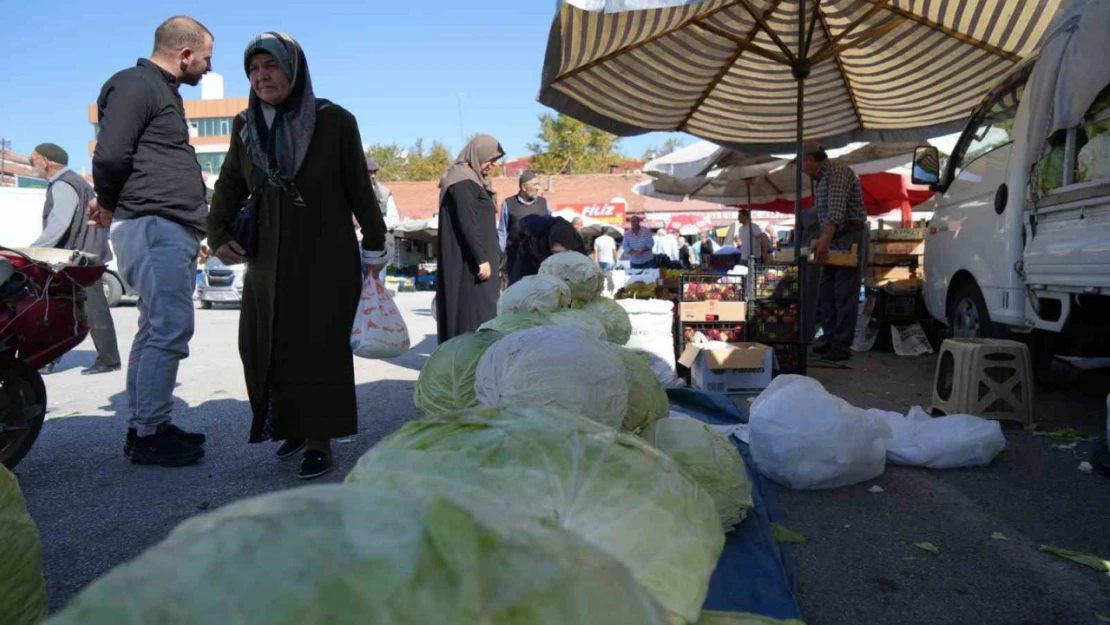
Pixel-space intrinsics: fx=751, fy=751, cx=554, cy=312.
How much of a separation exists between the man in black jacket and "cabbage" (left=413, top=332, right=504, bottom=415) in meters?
1.74

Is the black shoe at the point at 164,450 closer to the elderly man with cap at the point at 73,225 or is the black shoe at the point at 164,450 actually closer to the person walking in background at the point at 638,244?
the elderly man with cap at the point at 73,225

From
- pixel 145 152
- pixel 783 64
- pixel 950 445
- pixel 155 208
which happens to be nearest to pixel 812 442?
pixel 950 445

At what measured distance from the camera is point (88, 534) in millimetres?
3035

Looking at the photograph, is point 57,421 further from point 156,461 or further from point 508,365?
point 508,365

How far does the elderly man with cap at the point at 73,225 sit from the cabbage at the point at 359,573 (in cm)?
673

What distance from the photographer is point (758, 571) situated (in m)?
2.54

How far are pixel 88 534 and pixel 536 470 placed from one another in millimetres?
2765

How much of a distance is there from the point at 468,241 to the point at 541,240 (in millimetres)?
715

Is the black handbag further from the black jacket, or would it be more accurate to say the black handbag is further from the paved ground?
the paved ground

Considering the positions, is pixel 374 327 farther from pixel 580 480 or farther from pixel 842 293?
pixel 842 293

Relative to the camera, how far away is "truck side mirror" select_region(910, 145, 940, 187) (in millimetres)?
6652

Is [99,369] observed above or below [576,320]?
below

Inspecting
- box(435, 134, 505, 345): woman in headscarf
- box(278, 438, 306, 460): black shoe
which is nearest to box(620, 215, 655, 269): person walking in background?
box(435, 134, 505, 345): woman in headscarf

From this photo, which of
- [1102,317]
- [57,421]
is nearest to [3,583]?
[57,421]
